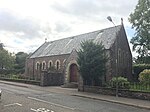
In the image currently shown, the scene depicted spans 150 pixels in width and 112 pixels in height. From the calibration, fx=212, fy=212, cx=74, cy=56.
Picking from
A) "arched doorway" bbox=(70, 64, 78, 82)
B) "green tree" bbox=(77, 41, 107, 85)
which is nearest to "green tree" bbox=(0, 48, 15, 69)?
"arched doorway" bbox=(70, 64, 78, 82)

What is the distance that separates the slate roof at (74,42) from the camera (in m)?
33.3

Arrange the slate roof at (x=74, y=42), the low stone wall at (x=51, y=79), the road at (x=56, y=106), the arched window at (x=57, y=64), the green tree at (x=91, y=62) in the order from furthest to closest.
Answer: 1. the arched window at (x=57, y=64)
2. the slate roof at (x=74, y=42)
3. the low stone wall at (x=51, y=79)
4. the green tree at (x=91, y=62)
5. the road at (x=56, y=106)

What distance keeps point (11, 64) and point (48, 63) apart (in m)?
24.7

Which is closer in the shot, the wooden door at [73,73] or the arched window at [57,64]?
the wooden door at [73,73]

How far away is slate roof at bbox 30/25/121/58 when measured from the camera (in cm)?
3328

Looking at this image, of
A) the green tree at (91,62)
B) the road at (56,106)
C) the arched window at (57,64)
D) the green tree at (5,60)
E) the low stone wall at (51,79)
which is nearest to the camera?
the road at (56,106)

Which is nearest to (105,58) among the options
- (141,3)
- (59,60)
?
(59,60)

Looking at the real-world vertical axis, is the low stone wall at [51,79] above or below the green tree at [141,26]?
below

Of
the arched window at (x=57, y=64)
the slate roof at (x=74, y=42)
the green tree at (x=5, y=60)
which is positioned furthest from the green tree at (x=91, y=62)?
the green tree at (x=5, y=60)

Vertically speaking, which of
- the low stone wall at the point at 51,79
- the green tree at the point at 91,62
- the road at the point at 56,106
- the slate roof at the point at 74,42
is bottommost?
the road at the point at 56,106

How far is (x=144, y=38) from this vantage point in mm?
37719

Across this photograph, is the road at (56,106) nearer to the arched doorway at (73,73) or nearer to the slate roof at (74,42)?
the arched doorway at (73,73)

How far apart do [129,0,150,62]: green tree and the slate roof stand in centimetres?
629

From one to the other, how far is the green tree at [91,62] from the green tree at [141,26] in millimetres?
17843
